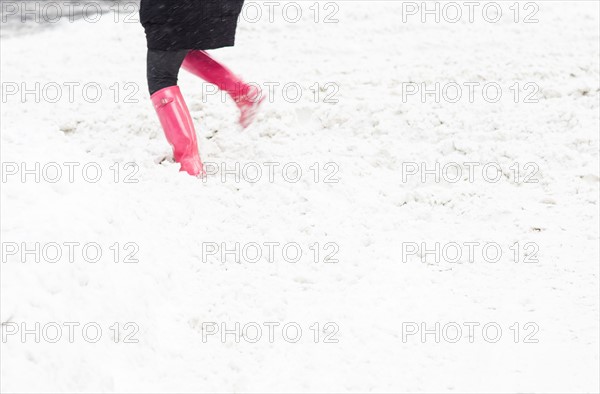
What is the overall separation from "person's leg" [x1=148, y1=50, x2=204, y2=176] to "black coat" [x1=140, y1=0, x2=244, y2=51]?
6.3 inches

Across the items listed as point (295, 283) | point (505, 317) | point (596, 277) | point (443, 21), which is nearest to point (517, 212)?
point (596, 277)

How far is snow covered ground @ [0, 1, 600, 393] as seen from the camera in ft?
8.23

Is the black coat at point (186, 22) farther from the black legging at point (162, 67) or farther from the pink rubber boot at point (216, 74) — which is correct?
the pink rubber boot at point (216, 74)

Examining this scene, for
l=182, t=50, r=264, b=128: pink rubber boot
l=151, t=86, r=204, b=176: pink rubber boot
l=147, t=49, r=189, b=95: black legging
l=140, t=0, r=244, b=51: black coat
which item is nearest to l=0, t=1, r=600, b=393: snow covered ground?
l=151, t=86, r=204, b=176: pink rubber boot

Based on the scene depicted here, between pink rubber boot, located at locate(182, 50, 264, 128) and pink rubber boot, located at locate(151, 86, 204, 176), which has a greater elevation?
pink rubber boot, located at locate(182, 50, 264, 128)

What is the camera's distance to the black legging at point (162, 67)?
12.3ft

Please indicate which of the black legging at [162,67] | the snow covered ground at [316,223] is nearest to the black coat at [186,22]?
the black legging at [162,67]

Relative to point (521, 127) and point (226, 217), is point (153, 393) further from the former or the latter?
point (521, 127)

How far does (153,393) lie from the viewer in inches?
94.1

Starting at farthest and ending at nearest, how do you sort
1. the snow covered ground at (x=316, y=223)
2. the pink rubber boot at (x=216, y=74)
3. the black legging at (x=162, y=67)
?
the pink rubber boot at (x=216, y=74) → the black legging at (x=162, y=67) → the snow covered ground at (x=316, y=223)

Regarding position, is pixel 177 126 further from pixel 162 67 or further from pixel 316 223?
pixel 316 223

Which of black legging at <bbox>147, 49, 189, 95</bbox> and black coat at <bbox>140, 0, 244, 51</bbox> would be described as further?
black legging at <bbox>147, 49, 189, 95</bbox>

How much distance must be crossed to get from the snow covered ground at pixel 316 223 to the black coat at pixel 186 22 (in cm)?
70

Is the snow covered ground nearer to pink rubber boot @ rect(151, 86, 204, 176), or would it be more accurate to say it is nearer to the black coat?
pink rubber boot @ rect(151, 86, 204, 176)
